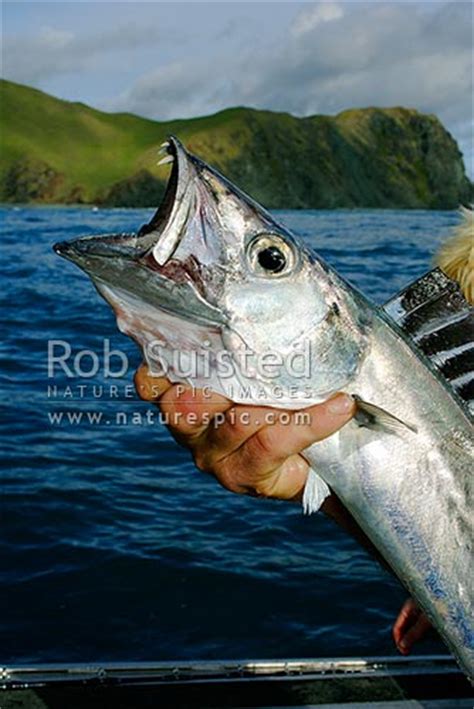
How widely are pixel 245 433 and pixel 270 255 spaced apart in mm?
729

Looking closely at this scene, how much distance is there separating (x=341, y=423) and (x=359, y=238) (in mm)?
39853

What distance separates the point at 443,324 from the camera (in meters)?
3.55

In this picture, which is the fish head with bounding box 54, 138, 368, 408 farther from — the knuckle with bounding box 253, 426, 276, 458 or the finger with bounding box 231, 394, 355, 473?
the knuckle with bounding box 253, 426, 276, 458

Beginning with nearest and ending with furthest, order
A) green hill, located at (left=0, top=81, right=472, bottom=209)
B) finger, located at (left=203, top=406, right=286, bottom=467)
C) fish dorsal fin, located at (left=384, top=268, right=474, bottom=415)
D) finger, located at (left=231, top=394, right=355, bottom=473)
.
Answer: finger, located at (left=231, top=394, right=355, bottom=473), finger, located at (left=203, top=406, right=286, bottom=467), fish dorsal fin, located at (left=384, top=268, right=474, bottom=415), green hill, located at (left=0, top=81, right=472, bottom=209)

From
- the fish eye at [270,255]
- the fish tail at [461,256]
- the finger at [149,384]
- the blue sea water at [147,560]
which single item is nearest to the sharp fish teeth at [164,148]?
the fish eye at [270,255]

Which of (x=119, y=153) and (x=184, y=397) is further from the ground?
(x=119, y=153)

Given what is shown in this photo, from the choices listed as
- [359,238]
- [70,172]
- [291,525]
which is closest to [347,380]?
[291,525]

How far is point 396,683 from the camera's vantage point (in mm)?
5062

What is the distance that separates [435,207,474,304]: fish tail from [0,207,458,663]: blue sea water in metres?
4.11

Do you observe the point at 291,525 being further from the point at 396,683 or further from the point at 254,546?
the point at 396,683

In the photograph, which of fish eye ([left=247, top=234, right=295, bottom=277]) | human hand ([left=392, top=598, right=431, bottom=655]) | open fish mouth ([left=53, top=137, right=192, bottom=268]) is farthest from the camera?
human hand ([left=392, top=598, right=431, bottom=655])

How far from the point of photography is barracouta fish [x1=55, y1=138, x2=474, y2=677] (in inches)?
122

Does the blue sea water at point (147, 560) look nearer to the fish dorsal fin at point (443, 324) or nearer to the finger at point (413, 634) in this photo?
the finger at point (413, 634)

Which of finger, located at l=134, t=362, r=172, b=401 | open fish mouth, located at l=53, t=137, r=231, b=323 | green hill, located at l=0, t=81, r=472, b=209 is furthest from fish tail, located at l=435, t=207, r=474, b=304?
green hill, located at l=0, t=81, r=472, b=209
